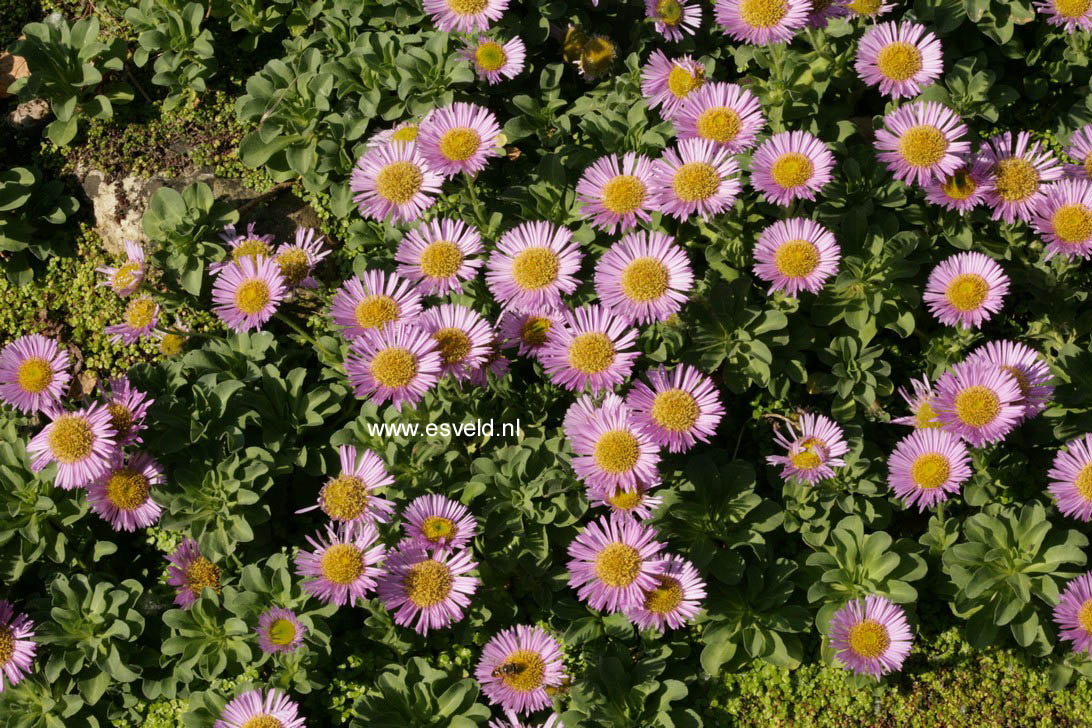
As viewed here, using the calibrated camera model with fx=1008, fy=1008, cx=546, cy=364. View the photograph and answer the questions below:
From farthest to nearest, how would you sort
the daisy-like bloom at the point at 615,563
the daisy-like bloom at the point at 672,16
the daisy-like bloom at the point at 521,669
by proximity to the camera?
the daisy-like bloom at the point at 672,16, the daisy-like bloom at the point at 521,669, the daisy-like bloom at the point at 615,563

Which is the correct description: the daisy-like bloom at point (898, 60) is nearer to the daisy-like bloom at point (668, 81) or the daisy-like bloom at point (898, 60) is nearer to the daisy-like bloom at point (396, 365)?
the daisy-like bloom at point (668, 81)

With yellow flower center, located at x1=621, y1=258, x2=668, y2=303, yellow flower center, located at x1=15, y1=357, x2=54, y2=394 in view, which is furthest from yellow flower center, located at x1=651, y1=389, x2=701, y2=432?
yellow flower center, located at x1=15, y1=357, x2=54, y2=394

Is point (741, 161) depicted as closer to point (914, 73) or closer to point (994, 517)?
point (914, 73)

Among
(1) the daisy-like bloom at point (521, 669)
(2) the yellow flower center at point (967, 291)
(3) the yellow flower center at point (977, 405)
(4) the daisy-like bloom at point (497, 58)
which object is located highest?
(4) the daisy-like bloom at point (497, 58)

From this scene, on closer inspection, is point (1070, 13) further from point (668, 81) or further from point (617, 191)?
point (617, 191)

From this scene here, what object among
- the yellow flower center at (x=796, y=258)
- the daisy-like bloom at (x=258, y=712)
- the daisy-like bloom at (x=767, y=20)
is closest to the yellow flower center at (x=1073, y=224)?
the yellow flower center at (x=796, y=258)

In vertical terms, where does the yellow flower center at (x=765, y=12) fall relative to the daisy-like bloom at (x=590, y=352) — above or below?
above
